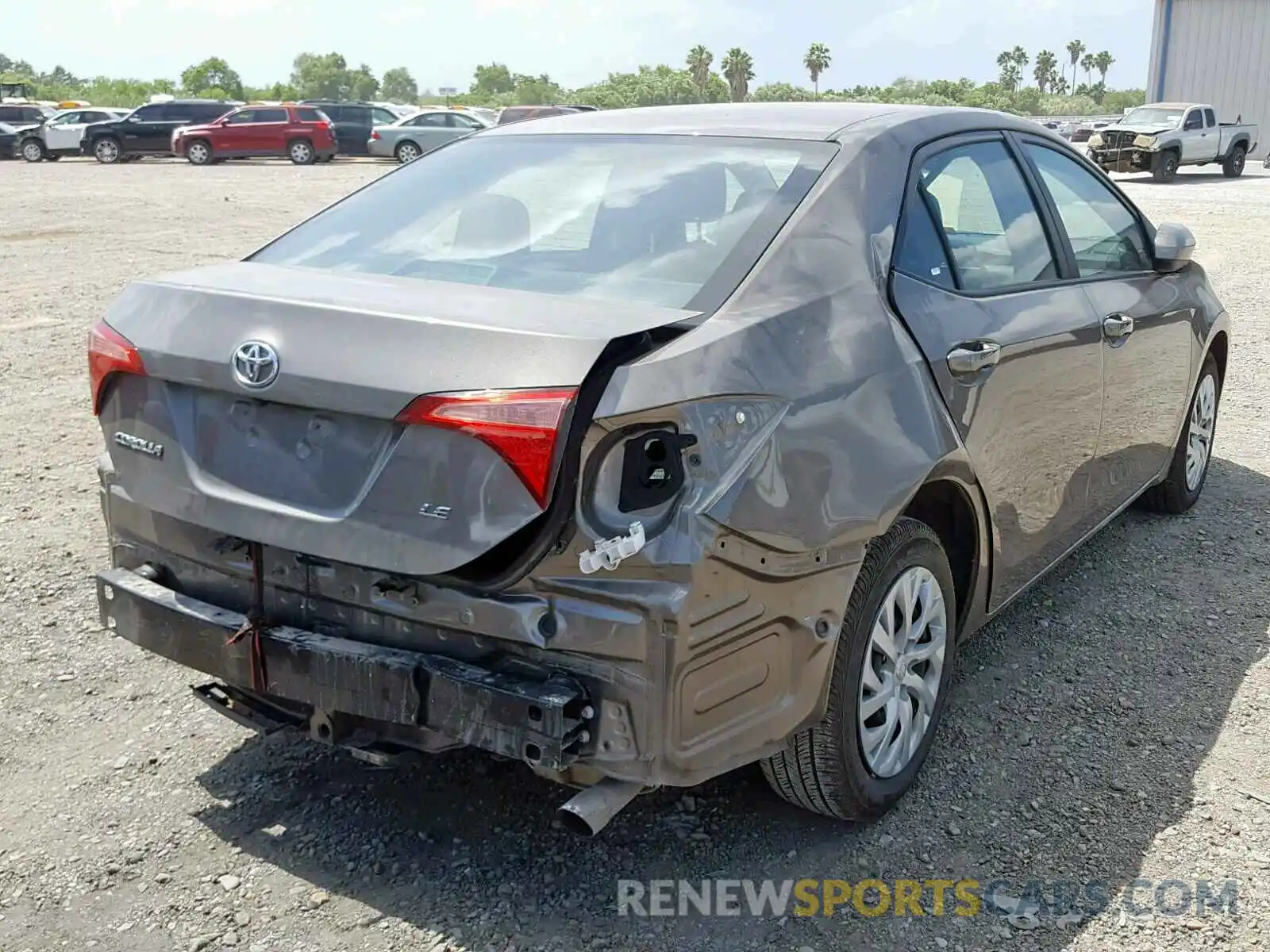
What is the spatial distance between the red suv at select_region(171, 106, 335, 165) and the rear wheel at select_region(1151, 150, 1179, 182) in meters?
20.1

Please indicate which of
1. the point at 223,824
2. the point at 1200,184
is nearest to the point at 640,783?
the point at 223,824

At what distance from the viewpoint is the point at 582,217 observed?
328 centimetres

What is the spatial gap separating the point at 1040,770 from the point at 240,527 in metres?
2.20

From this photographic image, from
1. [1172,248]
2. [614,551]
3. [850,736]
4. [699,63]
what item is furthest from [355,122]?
[699,63]

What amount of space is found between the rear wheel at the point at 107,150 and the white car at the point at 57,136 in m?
0.67

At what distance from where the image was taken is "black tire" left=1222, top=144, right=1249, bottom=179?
29.5 meters

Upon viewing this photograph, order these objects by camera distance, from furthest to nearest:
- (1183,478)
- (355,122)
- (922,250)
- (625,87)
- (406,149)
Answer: (625,87) < (355,122) < (406,149) < (1183,478) < (922,250)

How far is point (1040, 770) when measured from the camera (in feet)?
11.3

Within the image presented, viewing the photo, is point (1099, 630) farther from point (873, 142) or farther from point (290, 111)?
point (290, 111)

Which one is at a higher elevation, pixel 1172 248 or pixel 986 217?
pixel 986 217

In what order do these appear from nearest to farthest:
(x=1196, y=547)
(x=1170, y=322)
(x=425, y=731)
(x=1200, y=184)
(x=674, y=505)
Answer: (x=674, y=505) → (x=425, y=731) → (x=1170, y=322) → (x=1196, y=547) → (x=1200, y=184)

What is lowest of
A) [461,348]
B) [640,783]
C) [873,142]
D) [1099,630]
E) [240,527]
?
[1099,630]

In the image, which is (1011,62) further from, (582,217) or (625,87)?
(582,217)

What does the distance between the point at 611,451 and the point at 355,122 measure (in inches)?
1354
